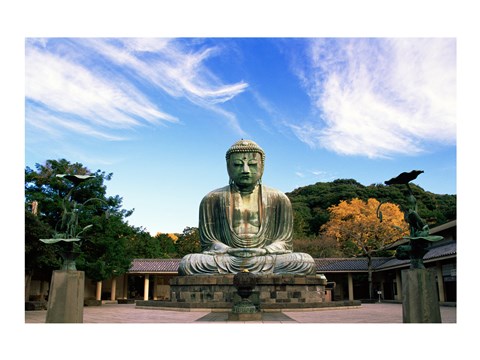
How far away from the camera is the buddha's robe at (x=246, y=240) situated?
1284 cm

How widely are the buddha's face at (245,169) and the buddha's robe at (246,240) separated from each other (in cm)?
39

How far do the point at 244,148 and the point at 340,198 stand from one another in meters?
27.1

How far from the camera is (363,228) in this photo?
26344 mm

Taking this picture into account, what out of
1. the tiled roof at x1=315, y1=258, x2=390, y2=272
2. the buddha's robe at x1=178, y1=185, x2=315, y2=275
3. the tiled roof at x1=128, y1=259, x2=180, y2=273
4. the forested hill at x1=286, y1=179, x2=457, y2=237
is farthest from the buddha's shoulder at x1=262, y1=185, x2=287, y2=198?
the forested hill at x1=286, y1=179, x2=457, y2=237

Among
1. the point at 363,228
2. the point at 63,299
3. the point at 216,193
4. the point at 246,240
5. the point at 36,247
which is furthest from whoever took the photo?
the point at 363,228

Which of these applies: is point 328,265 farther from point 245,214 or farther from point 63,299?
point 63,299

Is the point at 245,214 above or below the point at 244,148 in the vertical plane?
below

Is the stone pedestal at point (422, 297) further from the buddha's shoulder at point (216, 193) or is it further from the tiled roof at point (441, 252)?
the tiled roof at point (441, 252)

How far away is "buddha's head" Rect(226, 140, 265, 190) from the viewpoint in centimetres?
1474

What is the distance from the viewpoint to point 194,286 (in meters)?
12.2

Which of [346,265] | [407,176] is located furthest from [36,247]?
[346,265]

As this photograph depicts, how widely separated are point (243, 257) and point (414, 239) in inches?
274

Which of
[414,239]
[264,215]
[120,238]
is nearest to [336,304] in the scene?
[264,215]

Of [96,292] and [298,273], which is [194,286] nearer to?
[298,273]
